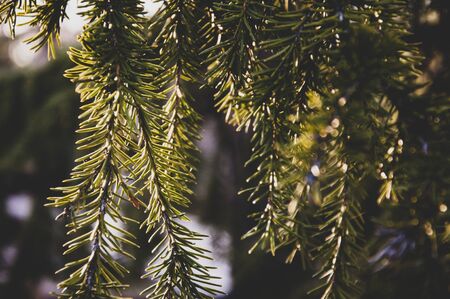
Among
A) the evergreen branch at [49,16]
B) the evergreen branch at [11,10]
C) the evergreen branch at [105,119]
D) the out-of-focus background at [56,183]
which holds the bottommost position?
the out-of-focus background at [56,183]

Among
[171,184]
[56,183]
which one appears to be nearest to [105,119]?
[171,184]

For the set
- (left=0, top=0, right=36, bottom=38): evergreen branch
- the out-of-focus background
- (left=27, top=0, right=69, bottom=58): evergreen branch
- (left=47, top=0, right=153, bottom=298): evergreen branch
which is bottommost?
the out-of-focus background

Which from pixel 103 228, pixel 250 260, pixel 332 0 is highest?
pixel 332 0

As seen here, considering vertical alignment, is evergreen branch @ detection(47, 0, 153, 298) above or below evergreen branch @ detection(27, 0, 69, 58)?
below

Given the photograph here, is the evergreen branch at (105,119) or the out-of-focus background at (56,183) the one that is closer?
the evergreen branch at (105,119)

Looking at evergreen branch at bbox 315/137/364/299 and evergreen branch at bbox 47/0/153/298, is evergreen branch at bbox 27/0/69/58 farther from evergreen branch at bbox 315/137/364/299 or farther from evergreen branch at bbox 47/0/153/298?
evergreen branch at bbox 315/137/364/299

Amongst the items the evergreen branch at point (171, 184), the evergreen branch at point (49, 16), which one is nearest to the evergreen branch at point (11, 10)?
the evergreen branch at point (49, 16)

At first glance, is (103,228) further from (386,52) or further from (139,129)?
(386,52)

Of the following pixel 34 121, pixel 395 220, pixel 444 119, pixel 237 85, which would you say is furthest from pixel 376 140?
pixel 34 121

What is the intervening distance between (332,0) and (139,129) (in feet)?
0.86

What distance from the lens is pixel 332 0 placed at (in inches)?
15.9

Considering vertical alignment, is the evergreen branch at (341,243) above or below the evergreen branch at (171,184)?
below

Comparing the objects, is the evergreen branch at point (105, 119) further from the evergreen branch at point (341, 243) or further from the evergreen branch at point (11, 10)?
the evergreen branch at point (341, 243)

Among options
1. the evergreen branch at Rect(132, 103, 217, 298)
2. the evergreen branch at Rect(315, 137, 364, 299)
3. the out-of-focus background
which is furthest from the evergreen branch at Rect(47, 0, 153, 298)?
the out-of-focus background
